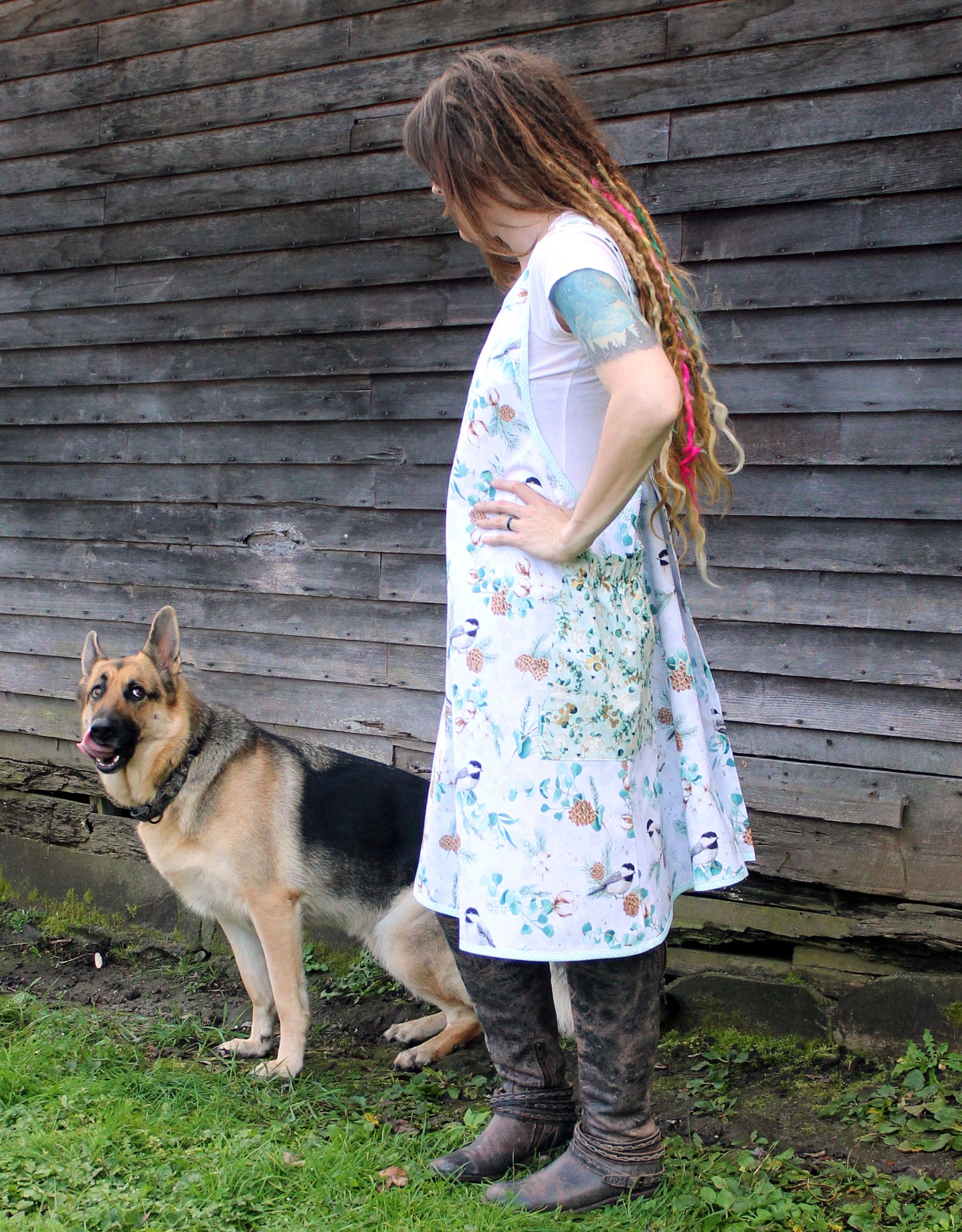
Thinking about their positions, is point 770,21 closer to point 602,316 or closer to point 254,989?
point 602,316

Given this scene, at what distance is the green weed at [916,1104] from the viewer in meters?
2.92

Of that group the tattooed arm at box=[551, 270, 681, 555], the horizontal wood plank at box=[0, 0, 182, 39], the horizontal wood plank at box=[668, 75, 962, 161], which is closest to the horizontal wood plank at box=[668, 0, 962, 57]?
the horizontal wood plank at box=[668, 75, 962, 161]

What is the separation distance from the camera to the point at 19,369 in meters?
5.30

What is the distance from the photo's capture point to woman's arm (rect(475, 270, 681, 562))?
1911 millimetres

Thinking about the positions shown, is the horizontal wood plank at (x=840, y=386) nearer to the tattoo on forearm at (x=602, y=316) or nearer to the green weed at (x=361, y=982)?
the tattoo on forearm at (x=602, y=316)

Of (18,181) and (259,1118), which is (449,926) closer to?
(259,1118)

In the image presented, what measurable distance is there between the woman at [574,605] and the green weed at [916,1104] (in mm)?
966

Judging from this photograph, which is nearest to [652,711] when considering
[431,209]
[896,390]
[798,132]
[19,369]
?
[896,390]

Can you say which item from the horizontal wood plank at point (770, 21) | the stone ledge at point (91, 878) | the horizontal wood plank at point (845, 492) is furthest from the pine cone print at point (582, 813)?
the stone ledge at point (91, 878)

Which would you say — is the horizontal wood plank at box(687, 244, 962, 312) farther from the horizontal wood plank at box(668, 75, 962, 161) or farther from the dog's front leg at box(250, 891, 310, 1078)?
the dog's front leg at box(250, 891, 310, 1078)

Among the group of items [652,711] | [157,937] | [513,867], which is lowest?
[157,937]

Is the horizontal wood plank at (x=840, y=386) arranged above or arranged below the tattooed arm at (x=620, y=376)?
above

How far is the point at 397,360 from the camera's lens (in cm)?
432

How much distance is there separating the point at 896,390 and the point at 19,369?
424 cm
